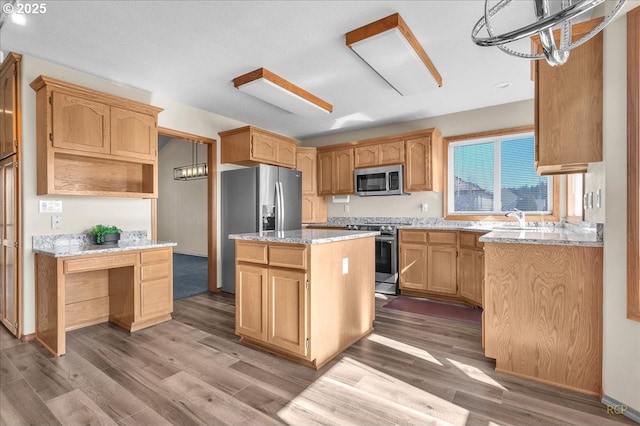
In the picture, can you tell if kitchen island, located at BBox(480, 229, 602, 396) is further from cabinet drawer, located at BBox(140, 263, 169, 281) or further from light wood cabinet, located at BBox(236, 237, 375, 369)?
cabinet drawer, located at BBox(140, 263, 169, 281)

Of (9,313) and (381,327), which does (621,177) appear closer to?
(381,327)

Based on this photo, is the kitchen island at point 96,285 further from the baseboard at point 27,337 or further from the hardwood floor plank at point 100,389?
the hardwood floor plank at point 100,389

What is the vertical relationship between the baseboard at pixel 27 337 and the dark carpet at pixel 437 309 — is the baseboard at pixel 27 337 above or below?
above

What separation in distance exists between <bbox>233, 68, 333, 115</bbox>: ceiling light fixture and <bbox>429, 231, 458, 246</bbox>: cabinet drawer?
2.18m

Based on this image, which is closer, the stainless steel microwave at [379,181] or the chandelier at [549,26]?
the chandelier at [549,26]

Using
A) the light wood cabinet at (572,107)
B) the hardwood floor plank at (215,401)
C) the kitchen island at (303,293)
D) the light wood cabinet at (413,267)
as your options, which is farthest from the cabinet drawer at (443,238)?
the hardwood floor plank at (215,401)

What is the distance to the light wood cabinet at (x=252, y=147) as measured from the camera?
14.6ft

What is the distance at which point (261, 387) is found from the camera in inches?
80.7

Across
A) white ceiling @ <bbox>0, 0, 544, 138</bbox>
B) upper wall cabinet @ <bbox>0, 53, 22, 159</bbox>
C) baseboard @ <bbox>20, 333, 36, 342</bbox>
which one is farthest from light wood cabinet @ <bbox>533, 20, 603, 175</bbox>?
baseboard @ <bbox>20, 333, 36, 342</bbox>

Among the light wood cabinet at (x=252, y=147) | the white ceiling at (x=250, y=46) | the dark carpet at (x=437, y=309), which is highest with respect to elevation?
the white ceiling at (x=250, y=46)

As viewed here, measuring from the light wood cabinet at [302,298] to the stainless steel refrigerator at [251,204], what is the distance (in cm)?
169

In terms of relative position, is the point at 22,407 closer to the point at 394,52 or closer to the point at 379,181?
the point at 394,52

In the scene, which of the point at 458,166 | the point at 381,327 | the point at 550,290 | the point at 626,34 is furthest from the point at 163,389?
the point at 458,166

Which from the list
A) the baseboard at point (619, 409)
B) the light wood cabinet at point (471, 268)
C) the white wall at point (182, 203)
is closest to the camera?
the baseboard at point (619, 409)
